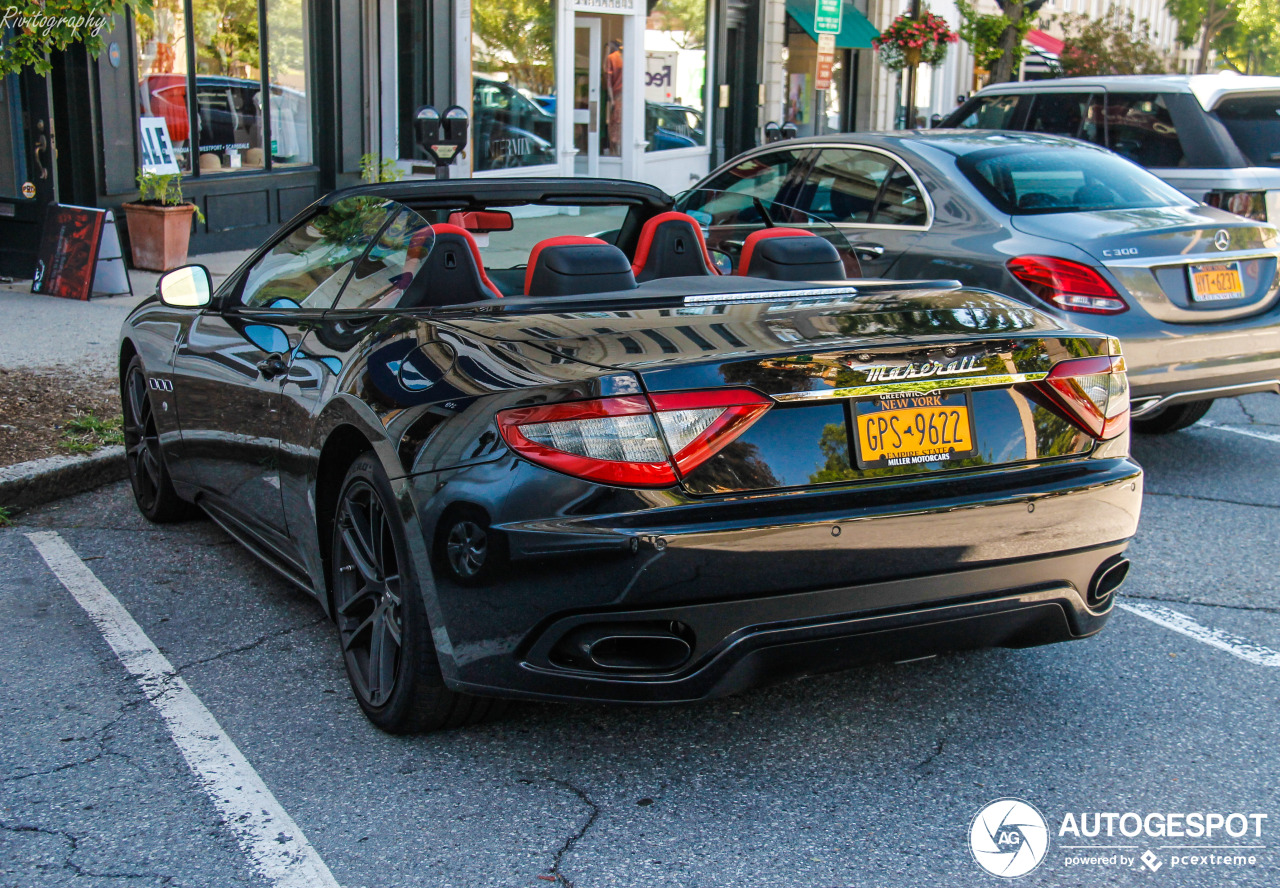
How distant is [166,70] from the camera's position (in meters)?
12.1

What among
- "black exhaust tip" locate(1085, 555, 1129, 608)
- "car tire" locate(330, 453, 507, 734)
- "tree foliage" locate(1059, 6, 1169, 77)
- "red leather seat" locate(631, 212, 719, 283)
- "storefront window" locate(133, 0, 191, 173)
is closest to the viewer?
"car tire" locate(330, 453, 507, 734)

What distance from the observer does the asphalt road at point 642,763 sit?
280cm

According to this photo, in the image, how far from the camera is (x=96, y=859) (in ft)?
9.12

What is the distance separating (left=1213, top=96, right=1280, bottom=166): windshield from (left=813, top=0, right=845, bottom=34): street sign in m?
6.89

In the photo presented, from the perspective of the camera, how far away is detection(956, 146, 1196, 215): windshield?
636 cm

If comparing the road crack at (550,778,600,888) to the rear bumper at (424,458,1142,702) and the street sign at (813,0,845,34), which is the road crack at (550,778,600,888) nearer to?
the rear bumper at (424,458,1142,702)

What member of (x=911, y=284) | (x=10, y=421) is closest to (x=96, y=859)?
(x=911, y=284)

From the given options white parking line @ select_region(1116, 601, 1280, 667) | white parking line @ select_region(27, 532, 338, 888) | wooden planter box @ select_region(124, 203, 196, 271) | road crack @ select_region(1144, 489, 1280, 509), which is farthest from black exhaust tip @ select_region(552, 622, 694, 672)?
wooden planter box @ select_region(124, 203, 196, 271)

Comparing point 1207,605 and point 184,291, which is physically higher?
point 184,291

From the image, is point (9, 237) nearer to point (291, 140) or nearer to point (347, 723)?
point (291, 140)

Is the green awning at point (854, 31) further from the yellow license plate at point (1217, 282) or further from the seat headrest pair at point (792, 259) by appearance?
the seat headrest pair at point (792, 259)

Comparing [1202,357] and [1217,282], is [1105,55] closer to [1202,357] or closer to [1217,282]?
[1217,282]

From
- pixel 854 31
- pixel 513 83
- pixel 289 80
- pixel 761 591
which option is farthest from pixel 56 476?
pixel 854 31
